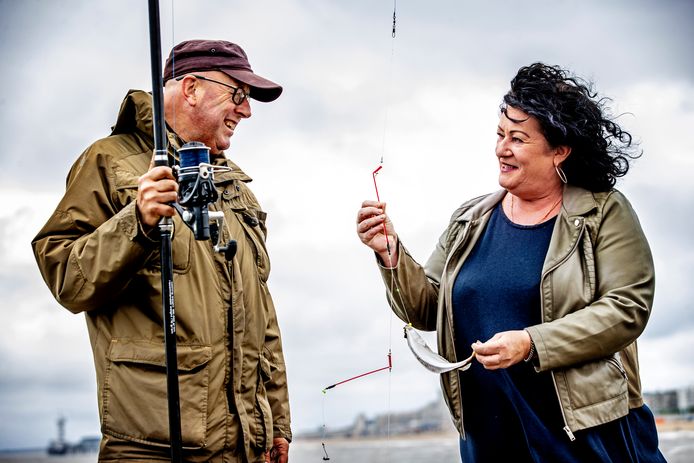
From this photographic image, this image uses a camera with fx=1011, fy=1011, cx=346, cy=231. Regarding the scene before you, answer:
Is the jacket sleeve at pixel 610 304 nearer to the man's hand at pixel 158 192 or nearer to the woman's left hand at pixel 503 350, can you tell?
the woman's left hand at pixel 503 350

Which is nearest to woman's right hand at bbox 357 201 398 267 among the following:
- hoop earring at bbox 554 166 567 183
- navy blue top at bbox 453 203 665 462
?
navy blue top at bbox 453 203 665 462

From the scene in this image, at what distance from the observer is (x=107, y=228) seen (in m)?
4.06

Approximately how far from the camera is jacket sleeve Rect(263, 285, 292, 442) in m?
5.05

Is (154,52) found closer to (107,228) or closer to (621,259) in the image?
(107,228)

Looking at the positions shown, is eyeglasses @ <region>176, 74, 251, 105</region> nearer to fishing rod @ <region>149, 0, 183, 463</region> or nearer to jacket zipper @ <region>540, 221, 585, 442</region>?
fishing rod @ <region>149, 0, 183, 463</region>

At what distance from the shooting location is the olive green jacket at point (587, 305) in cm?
437

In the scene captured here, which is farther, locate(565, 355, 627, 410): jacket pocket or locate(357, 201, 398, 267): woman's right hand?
locate(357, 201, 398, 267): woman's right hand

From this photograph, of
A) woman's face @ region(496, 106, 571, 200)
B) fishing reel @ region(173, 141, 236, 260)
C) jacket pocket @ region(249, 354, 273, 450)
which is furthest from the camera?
woman's face @ region(496, 106, 571, 200)

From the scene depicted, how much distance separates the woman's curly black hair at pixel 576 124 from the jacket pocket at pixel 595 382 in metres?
0.86

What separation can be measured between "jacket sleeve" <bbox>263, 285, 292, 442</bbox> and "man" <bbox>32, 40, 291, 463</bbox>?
138 millimetres

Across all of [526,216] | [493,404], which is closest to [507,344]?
[493,404]

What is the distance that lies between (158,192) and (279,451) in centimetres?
168

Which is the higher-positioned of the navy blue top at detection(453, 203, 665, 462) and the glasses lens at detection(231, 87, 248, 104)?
the glasses lens at detection(231, 87, 248, 104)

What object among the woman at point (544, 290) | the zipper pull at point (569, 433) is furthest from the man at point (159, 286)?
the zipper pull at point (569, 433)
